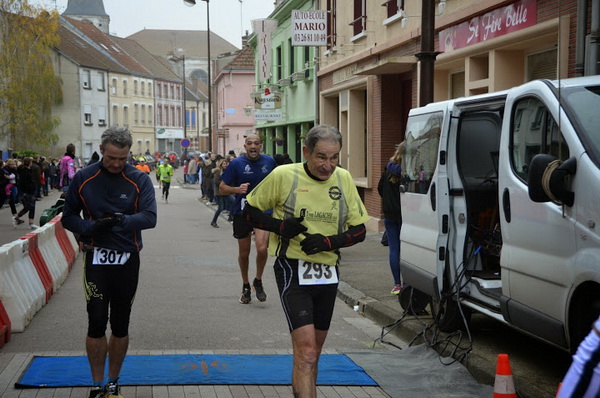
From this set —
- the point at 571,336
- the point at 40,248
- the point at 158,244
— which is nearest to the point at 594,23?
the point at 571,336

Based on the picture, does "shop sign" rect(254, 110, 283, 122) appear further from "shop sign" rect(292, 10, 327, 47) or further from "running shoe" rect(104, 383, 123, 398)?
"running shoe" rect(104, 383, 123, 398)

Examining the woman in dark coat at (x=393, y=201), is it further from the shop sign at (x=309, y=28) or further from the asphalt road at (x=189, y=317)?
the shop sign at (x=309, y=28)

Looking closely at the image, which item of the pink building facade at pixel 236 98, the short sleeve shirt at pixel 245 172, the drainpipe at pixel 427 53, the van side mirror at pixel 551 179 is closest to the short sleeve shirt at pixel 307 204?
the van side mirror at pixel 551 179

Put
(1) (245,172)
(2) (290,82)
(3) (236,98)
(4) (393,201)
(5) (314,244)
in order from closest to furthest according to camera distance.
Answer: (5) (314,244), (1) (245,172), (4) (393,201), (2) (290,82), (3) (236,98)

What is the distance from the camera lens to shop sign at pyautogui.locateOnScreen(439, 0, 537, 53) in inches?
486

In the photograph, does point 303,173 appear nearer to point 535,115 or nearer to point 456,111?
point 535,115

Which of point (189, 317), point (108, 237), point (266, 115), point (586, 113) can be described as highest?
point (266, 115)

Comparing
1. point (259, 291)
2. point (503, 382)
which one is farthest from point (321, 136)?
point (259, 291)

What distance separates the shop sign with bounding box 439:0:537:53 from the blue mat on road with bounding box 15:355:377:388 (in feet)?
23.0

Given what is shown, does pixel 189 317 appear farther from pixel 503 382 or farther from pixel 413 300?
pixel 503 382

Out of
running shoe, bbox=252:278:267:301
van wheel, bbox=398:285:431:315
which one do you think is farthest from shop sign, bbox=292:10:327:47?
van wheel, bbox=398:285:431:315

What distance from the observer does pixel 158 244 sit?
→ 1800 centimetres

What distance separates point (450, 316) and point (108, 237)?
11.7 ft

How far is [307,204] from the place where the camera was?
5195 mm
